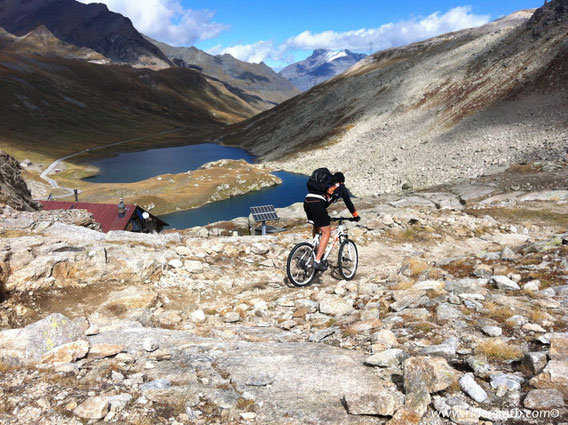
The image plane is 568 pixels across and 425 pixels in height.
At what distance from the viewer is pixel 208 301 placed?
11.4 meters

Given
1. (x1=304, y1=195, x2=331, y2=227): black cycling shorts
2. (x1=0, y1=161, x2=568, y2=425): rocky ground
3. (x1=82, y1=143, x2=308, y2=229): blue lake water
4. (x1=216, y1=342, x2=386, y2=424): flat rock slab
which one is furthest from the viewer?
(x1=82, y1=143, x2=308, y2=229): blue lake water

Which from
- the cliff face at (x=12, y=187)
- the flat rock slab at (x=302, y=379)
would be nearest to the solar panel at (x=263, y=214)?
the cliff face at (x=12, y=187)

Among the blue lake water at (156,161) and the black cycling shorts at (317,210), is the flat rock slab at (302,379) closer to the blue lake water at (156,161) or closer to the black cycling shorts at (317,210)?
the black cycling shorts at (317,210)

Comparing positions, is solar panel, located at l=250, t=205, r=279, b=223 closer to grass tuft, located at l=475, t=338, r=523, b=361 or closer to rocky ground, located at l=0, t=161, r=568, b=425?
rocky ground, located at l=0, t=161, r=568, b=425

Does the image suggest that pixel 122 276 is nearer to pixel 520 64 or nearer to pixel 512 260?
pixel 512 260

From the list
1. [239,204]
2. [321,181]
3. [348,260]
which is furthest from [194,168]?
[321,181]

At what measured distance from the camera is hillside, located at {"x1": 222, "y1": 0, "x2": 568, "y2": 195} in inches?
2066

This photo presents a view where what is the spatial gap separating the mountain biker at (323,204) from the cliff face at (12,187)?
1367cm

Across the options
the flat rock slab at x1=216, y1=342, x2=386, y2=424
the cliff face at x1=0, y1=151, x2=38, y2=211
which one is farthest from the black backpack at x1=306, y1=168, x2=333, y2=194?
the cliff face at x1=0, y1=151, x2=38, y2=211

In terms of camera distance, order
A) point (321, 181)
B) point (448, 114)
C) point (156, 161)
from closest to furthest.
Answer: point (321, 181) → point (448, 114) → point (156, 161)

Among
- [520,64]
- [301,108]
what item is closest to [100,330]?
[520,64]

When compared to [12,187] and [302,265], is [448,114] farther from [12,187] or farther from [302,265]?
[12,187]

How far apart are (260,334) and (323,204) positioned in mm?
4649

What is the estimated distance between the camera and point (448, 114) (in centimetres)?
7406
